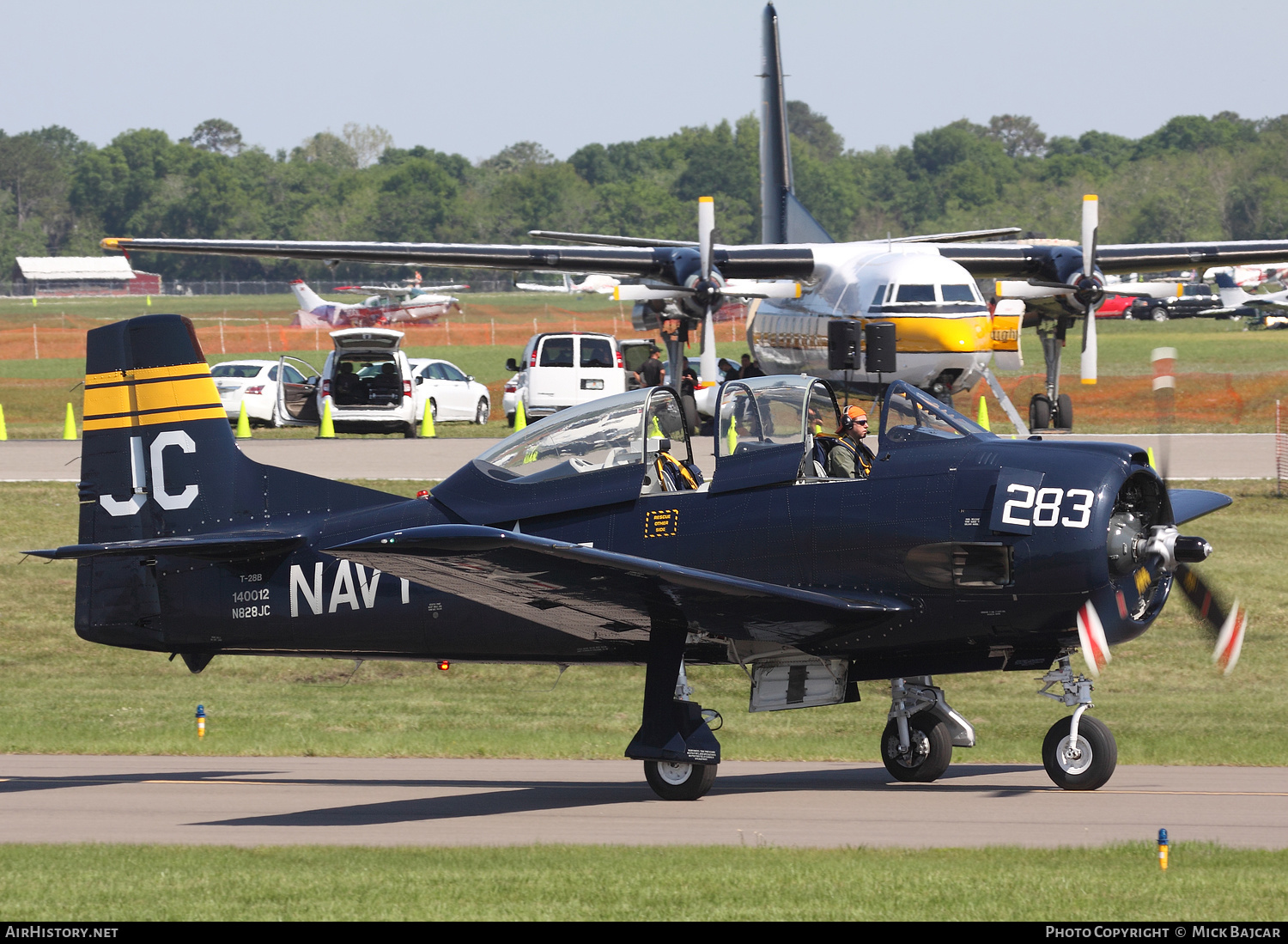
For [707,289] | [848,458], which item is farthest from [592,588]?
[707,289]

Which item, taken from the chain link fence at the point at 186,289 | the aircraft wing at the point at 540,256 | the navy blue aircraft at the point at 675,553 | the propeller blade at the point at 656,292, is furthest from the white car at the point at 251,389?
the chain link fence at the point at 186,289

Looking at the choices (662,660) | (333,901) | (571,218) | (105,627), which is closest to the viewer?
(333,901)

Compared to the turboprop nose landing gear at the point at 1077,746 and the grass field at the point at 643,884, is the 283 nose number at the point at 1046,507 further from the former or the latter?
the grass field at the point at 643,884

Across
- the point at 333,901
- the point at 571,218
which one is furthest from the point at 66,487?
the point at 571,218

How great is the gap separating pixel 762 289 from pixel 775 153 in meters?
12.3

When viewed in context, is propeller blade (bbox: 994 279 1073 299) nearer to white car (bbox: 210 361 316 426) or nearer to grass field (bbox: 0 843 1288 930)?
white car (bbox: 210 361 316 426)

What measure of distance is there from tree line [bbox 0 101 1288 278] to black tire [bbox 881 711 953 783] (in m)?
126

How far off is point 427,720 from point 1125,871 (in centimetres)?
892

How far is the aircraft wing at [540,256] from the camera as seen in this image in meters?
34.7

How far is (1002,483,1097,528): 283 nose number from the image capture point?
1004 cm

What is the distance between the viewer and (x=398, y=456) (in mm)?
28688

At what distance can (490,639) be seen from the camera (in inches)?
461

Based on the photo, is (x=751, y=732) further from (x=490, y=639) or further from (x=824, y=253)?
(x=824, y=253)

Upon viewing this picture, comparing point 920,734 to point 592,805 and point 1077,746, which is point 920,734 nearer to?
point 1077,746
